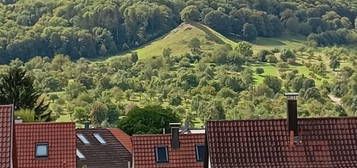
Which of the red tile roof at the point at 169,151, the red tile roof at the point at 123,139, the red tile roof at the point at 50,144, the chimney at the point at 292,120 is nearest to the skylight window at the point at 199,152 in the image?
the red tile roof at the point at 169,151

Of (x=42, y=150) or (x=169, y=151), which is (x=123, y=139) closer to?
(x=169, y=151)

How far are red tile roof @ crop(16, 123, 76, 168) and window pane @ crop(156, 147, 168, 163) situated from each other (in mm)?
4057

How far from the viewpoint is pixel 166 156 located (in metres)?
42.9

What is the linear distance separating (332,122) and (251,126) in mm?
3123

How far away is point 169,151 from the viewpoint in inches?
1708

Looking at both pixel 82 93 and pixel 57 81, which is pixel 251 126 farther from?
pixel 57 81

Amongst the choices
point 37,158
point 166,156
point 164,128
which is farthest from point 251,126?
point 164,128

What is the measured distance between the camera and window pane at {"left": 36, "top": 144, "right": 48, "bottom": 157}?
42.9 m

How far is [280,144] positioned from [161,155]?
11637mm

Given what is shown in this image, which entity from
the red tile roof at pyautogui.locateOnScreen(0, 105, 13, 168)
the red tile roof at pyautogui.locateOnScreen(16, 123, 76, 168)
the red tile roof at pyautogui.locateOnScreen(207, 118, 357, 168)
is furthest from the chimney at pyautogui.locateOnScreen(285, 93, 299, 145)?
the red tile roof at pyautogui.locateOnScreen(16, 123, 76, 168)

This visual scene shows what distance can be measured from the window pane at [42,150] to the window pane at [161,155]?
217 inches

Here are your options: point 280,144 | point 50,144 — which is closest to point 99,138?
point 50,144

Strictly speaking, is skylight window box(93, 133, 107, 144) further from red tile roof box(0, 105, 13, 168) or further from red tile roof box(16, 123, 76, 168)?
red tile roof box(0, 105, 13, 168)

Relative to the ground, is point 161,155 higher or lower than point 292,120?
lower
